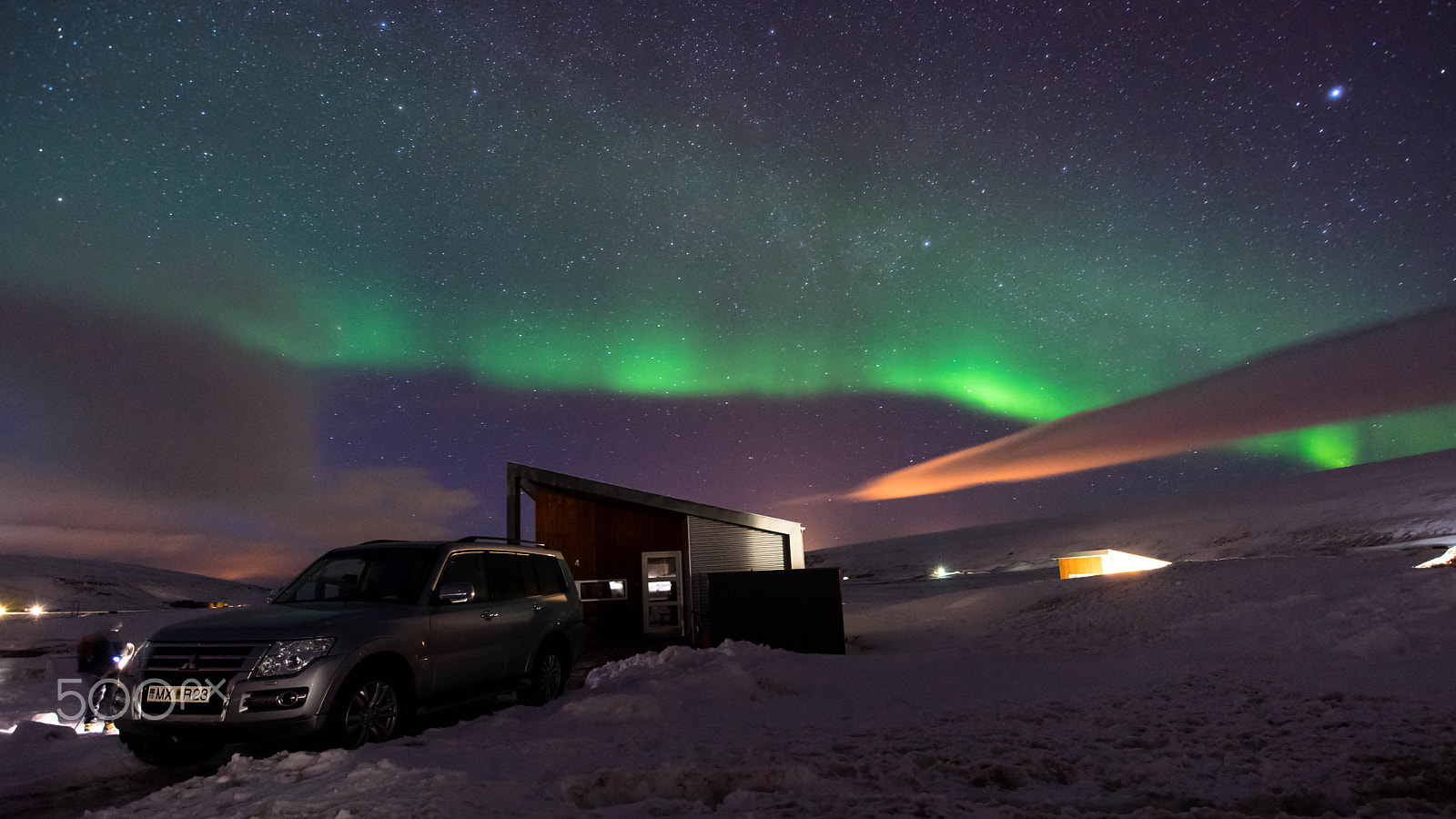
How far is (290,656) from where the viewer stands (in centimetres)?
616

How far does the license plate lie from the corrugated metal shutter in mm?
13302

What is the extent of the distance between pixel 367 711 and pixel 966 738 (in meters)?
4.97

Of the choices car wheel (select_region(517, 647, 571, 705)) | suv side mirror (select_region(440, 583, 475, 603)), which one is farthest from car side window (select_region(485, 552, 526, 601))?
suv side mirror (select_region(440, 583, 475, 603))

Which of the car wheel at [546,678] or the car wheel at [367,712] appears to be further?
the car wheel at [546,678]

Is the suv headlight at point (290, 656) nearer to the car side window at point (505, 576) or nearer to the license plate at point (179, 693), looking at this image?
the license plate at point (179, 693)

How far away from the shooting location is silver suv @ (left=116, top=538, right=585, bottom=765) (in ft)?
19.8

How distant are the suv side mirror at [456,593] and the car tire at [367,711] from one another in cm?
80

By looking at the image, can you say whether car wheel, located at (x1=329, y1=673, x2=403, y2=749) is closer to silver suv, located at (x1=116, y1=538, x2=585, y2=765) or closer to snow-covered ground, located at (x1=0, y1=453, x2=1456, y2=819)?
silver suv, located at (x1=116, y1=538, x2=585, y2=765)

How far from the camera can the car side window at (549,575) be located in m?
9.65

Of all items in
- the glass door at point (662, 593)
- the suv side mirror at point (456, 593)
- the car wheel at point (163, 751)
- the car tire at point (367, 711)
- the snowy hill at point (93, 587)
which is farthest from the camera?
the snowy hill at point (93, 587)

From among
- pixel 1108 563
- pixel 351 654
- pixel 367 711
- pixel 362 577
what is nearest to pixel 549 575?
pixel 362 577

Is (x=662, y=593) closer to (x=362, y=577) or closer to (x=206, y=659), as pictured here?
(x=362, y=577)

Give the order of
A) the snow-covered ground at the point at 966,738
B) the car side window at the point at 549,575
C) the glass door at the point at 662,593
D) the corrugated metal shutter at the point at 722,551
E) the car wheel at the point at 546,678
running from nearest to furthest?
1. the snow-covered ground at the point at 966,738
2. the car wheel at the point at 546,678
3. the car side window at the point at 549,575
4. the glass door at the point at 662,593
5. the corrugated metal shutter at the point at 722,551

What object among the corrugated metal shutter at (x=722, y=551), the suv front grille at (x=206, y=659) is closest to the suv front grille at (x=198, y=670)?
the suv front grille at (x=206, y=659)
